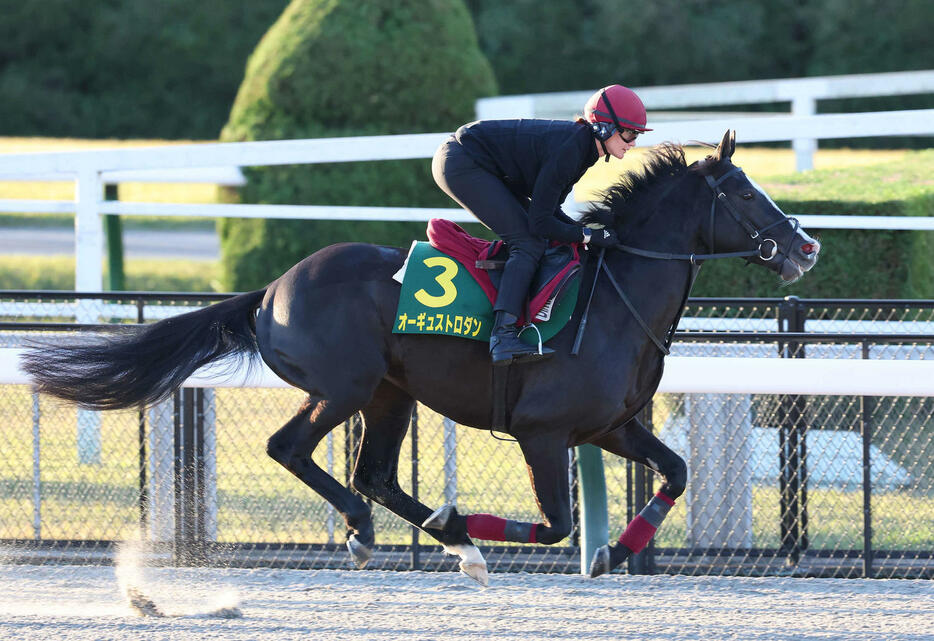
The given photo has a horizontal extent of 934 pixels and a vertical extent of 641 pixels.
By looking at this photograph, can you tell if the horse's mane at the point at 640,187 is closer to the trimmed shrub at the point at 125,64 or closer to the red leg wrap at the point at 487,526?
the red leg wrap at the point at 487,526

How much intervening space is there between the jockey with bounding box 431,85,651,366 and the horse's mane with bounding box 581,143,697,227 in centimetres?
10

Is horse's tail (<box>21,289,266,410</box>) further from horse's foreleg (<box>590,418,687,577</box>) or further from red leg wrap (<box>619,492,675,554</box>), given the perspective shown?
red leg wrap (<box>619,492,675,554</box>)

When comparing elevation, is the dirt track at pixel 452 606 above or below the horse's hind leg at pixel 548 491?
below

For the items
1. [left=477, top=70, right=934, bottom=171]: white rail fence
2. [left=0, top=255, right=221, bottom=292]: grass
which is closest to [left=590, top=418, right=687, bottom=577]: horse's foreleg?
[left=477, top=70, right=934, bottom=171]: white rail fence

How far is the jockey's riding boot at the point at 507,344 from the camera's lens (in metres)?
4.16

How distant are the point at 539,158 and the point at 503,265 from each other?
392mm

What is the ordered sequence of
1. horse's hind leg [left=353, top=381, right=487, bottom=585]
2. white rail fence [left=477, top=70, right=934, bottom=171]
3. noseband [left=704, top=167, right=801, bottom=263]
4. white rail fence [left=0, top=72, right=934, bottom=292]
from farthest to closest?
white rail fence [left=477, top=70, right=934, bottom=171] < white rail fence [left=0, top=72, right=934, bottom=292] < horse's hind leg [left=353, top=381, right=487, bottom=585] < noseband [left=704, top=167, right=801, bottom=263]

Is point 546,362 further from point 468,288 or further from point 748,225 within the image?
point 748,225

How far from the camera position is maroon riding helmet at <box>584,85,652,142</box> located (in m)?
4.23

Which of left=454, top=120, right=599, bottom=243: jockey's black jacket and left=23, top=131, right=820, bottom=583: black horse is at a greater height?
left=454, top=120, right=599, bottom=243: jockey's black jacket

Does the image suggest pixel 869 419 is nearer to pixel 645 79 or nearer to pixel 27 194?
pixel 27 194

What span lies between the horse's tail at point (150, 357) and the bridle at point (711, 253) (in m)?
1.27

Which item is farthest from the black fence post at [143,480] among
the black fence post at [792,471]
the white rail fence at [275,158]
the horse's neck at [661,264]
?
the black fence post at [792,471]

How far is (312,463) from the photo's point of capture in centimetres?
445
